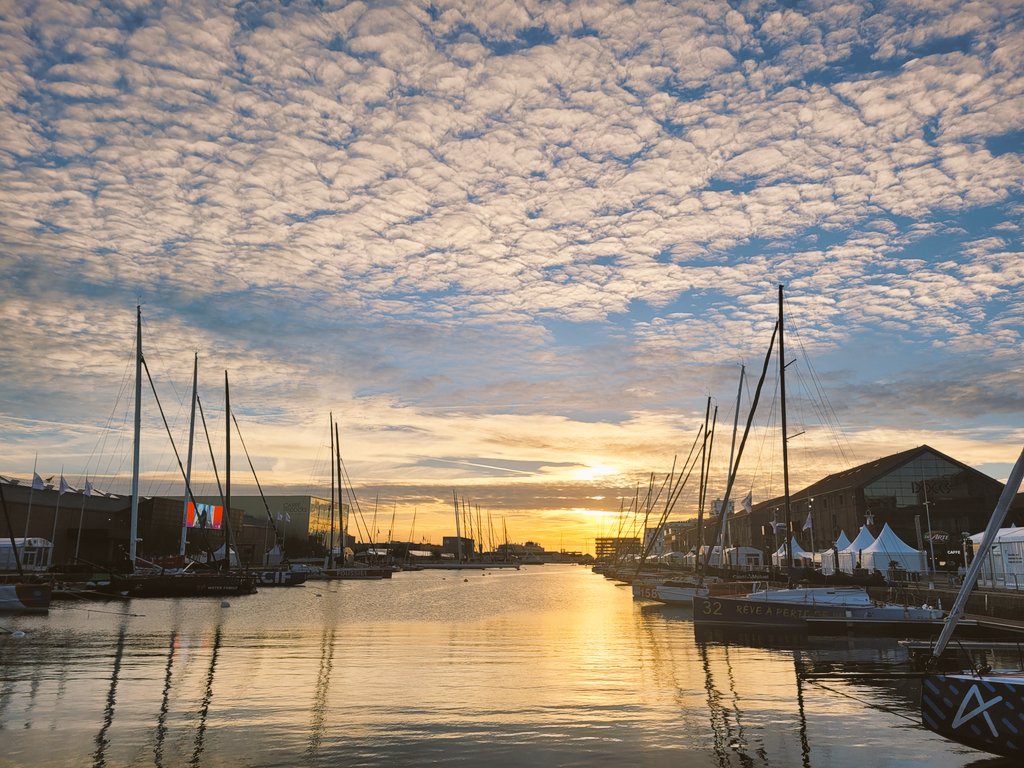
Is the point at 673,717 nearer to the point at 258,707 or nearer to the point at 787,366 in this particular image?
the point at 258,707

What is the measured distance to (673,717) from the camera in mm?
18578

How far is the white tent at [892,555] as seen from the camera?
202ft

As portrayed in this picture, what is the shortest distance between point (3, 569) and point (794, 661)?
74851 millimetres

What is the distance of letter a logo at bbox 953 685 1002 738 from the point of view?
45.5 ft

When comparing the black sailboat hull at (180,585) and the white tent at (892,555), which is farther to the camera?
the white tent at (892,555)

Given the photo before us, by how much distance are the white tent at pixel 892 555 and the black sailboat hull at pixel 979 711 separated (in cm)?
5155

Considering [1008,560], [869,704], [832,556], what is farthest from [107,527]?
[869,704]

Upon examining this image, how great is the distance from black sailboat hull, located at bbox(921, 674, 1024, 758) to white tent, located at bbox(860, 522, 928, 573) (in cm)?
5155

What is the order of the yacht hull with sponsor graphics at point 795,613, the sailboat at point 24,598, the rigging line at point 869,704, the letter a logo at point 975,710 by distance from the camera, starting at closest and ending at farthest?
the letter a logo at point 975,710 → the rigging line at point 869,704 → the yacht hull with sponsor graphics at point 795,613 → the sailboat at point 24,598

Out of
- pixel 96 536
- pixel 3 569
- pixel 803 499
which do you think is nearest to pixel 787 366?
pixel 3 569

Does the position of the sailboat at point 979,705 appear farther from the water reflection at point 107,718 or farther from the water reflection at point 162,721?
the water reflection at point 107,718

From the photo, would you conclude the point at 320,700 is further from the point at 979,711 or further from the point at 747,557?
the point at 747,557

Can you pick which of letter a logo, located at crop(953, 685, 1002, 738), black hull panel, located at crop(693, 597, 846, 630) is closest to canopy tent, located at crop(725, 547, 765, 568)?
black hull panel, located at crop(693, 597, 846, 630)

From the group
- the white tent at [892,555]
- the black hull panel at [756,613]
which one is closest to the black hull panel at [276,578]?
the black hull panel at [756,613]
